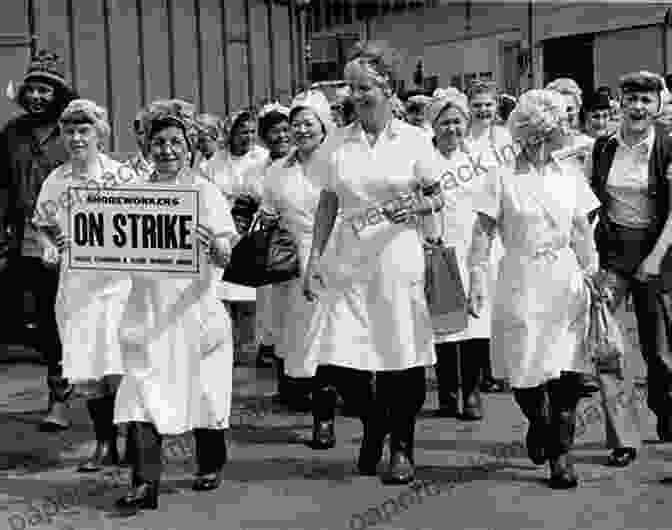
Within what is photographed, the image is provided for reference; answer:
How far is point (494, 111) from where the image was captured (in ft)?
30.6

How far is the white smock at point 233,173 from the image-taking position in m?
10.4

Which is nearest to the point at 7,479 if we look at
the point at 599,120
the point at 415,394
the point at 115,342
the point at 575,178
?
the point at 115,342

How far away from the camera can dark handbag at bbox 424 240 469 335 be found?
6523 millimetres

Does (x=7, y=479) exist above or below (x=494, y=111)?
below

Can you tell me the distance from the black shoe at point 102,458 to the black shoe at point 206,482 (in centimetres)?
73

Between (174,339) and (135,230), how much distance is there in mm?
557

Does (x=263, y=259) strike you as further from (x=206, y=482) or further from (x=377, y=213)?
(x=206, y=482)

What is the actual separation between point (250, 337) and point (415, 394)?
530 centimetres

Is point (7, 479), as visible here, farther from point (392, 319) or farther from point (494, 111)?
point (494, 111)

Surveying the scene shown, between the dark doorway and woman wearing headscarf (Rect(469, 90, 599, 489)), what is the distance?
39.9ft

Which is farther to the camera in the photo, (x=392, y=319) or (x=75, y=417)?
(x=75, y=417)

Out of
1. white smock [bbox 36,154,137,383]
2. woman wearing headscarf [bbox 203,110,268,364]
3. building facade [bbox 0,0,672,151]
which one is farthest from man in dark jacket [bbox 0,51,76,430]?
woman wearing headscarf [bbox 203,110,268,364]

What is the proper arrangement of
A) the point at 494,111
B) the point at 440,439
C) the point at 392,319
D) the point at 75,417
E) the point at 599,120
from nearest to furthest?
the point at 392,319, the point at 440,439, the point at 75,417, the point at 494,111, the point at 599,120

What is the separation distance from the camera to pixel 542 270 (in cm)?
641
